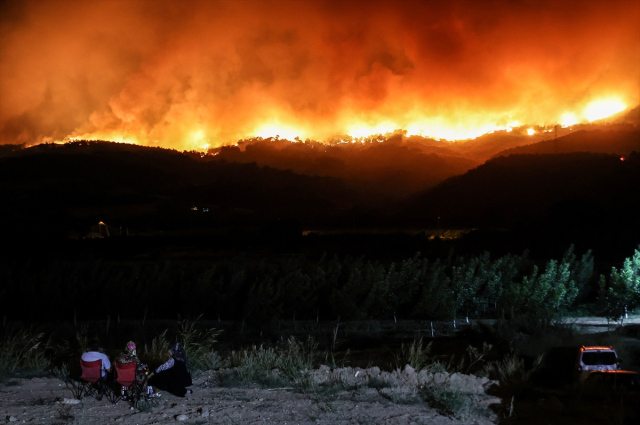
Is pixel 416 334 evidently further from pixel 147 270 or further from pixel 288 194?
pixel 288 194

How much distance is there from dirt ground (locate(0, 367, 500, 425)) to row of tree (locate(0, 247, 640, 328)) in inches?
708

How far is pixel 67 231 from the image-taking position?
6253cm

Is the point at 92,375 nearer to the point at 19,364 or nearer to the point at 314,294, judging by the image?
the point at 19,364

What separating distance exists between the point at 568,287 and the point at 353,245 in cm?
2710

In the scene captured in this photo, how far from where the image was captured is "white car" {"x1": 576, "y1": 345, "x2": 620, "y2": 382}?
11.8 m

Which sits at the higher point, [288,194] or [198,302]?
[288,194]

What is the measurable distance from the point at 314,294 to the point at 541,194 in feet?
191

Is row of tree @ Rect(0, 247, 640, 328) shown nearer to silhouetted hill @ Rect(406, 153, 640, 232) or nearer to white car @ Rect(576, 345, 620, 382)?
white car @ Rect(576, 345, 620, 382)

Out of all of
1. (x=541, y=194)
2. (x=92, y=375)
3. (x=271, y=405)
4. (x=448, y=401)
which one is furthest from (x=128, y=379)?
(x=541, y=194)

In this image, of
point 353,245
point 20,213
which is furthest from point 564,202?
point 20,213

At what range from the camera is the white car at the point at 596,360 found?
11.8 m

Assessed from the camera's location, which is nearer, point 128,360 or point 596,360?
point 128,360

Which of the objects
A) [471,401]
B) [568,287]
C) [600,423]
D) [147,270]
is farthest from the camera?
[147,270]

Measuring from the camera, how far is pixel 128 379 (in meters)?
8.10
